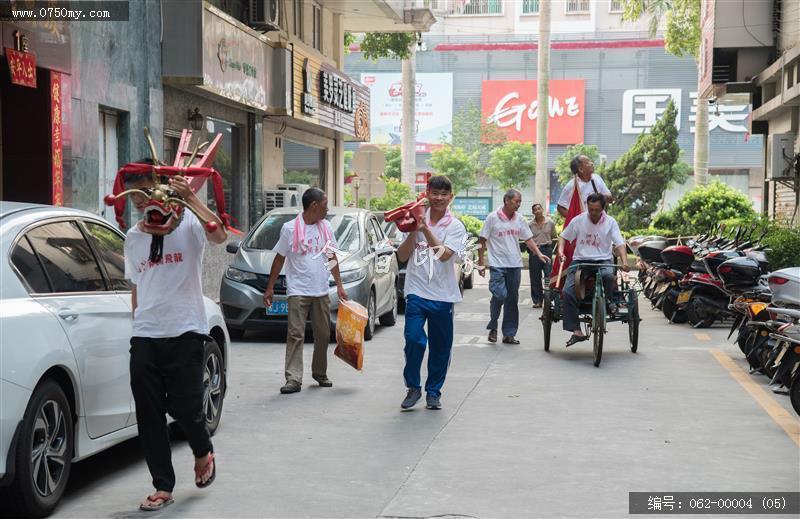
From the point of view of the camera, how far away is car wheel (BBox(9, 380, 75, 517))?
5402 mm

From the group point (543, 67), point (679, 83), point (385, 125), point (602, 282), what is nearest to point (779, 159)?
point (602, 282)

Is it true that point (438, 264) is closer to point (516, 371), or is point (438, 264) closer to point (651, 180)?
point (516, 371)

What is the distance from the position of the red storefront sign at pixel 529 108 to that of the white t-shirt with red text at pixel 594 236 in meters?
60.2

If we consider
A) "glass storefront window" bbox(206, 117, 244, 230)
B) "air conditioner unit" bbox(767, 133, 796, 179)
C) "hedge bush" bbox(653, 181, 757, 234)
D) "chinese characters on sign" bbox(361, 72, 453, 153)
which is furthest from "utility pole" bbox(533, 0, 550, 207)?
"chinese characters on sign" bbox(361, 72, 453, 153)

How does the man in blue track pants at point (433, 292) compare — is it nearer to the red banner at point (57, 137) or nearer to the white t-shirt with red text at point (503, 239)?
the white t-shirt with red text at point (503, 239)

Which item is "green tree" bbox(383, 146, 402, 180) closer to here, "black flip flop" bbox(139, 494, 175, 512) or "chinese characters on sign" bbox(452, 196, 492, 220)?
"chinese characters on sign" bbox(452, 196, 492, 220)

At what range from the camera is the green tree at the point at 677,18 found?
3608 centimetres

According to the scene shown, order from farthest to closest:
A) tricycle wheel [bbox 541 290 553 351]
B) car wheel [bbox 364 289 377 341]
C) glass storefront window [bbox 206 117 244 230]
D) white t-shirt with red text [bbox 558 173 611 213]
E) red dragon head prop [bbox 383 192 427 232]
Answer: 1. glass storefront window [bbox 206 117 244 230]
2. car wheel [bbox 364 289 377 341]
3. white t-shirt with red text [bbox 558 173 611 213]
4. tricycle wheel [bbox 541 290 553 351]
5. red dragon head prop [bbox 383 192 427 232]

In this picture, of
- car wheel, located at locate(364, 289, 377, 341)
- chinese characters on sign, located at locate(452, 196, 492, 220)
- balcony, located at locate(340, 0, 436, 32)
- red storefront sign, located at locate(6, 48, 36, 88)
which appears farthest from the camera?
chinese characters on sign, located at locate(452, 196, 492, 220)

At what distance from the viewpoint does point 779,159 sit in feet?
70.2

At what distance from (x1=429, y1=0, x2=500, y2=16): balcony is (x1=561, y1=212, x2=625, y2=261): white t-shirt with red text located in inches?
2803

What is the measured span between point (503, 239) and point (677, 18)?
25361 mm

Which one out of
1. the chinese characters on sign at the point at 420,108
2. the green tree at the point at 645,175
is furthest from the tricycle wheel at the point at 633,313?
the chinese characters on sign at the point at 420,108

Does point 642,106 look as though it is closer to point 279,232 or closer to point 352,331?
point 279,232
